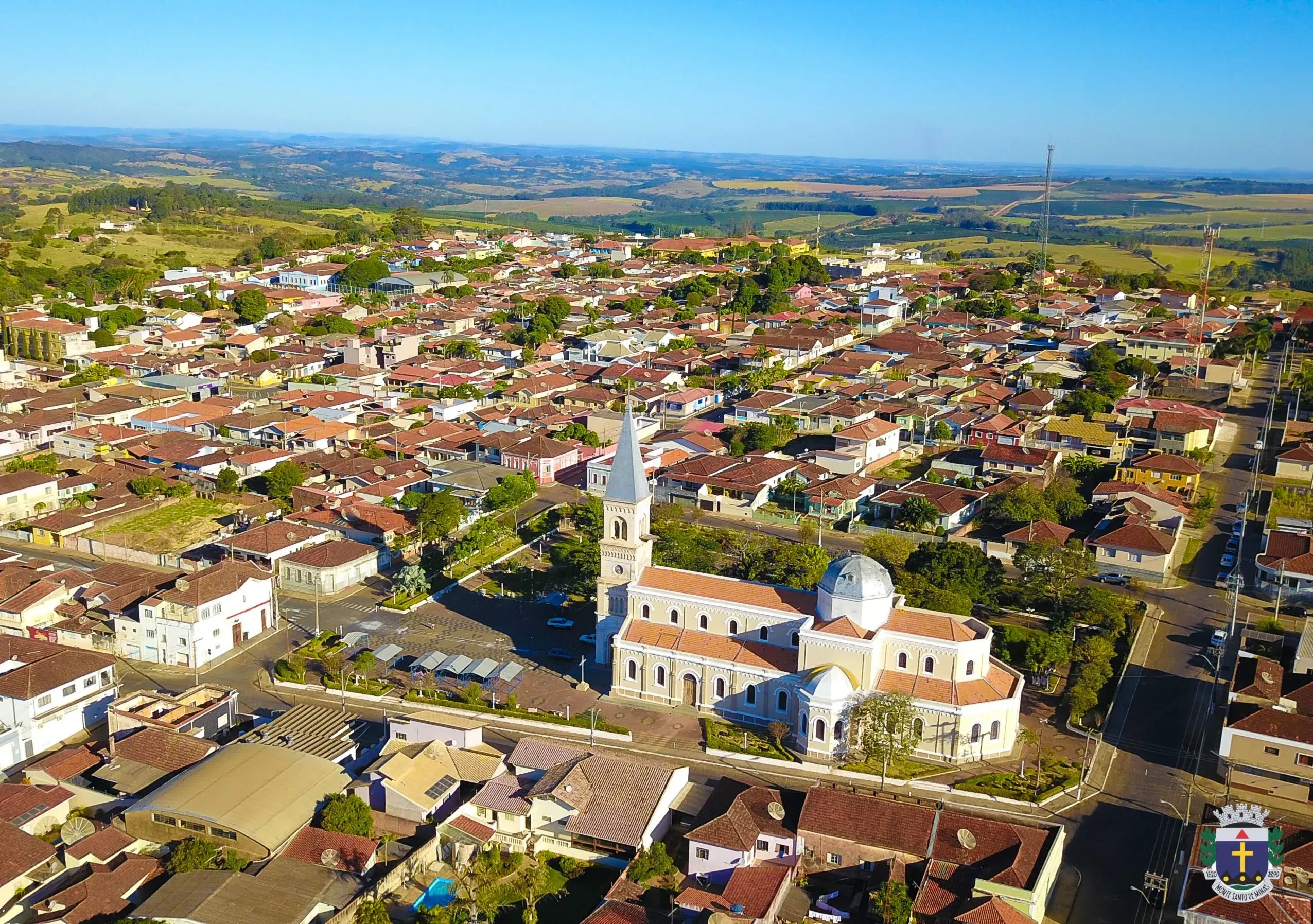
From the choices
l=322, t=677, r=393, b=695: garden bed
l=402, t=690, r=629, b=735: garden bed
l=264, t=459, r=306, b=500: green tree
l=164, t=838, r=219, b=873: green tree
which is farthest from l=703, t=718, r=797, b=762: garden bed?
l=264, t=459, r=306, b=500: green tree

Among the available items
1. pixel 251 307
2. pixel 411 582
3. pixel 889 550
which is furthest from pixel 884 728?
pixel 251 307

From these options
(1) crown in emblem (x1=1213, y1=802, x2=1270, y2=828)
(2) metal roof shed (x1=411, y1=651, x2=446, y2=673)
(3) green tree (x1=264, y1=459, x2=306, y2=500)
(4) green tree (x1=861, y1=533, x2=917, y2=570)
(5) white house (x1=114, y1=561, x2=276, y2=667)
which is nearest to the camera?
(1) crown in emblem (x1=1213, y1=802, x2=1270, y2=828)

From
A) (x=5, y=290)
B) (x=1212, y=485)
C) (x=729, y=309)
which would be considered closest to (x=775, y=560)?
(x=1212, y=485)

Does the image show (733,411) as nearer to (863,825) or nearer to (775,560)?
(775,560)

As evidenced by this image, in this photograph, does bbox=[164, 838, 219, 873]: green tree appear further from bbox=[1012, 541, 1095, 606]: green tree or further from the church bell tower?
bbox=[1012, 541, 1095, 606]: green tree

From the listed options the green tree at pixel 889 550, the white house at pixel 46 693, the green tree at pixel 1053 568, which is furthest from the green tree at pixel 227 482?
the green tree at pixel 1053 568

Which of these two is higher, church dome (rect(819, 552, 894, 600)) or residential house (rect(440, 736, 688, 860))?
church dome (rect(819, 552, 894, 600))
